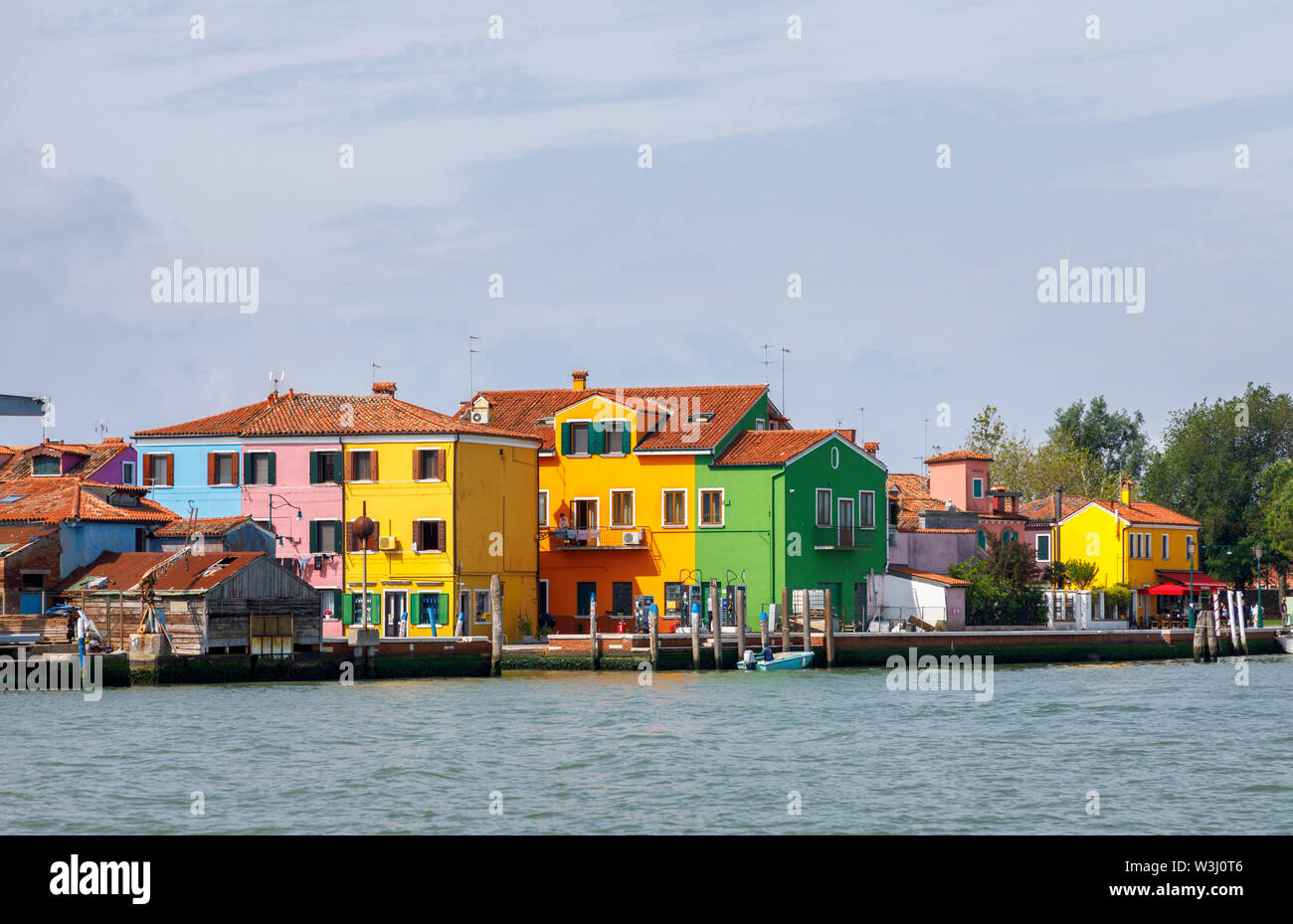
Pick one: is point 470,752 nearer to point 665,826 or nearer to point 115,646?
point 665,826

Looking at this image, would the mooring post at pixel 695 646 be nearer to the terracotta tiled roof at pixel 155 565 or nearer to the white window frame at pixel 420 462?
the white window frame at pixel 420 462

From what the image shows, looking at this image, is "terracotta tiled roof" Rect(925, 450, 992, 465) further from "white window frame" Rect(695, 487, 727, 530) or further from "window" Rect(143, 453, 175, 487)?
"window" Rect(143, 453, 175, 487)

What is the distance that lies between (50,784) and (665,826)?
9.73 meters

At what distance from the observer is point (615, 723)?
33.4m

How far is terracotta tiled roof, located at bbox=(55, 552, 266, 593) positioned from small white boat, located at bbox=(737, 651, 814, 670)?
14.5 meters

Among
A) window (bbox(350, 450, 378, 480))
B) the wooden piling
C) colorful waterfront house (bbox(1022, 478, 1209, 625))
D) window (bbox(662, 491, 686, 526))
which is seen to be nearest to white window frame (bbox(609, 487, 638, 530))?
window (bbox(662, 491, 686, 526))

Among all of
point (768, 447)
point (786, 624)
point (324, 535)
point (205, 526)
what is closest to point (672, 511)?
point (768, 447)

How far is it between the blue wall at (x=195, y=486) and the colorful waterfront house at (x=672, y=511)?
35.6 feet

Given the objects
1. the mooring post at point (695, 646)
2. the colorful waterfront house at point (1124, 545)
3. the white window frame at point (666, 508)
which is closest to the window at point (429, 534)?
the white window frame at point (666, 508)

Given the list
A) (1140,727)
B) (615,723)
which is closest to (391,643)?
(615,723)

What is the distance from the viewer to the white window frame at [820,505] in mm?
56594

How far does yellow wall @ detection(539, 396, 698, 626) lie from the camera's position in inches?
2239
